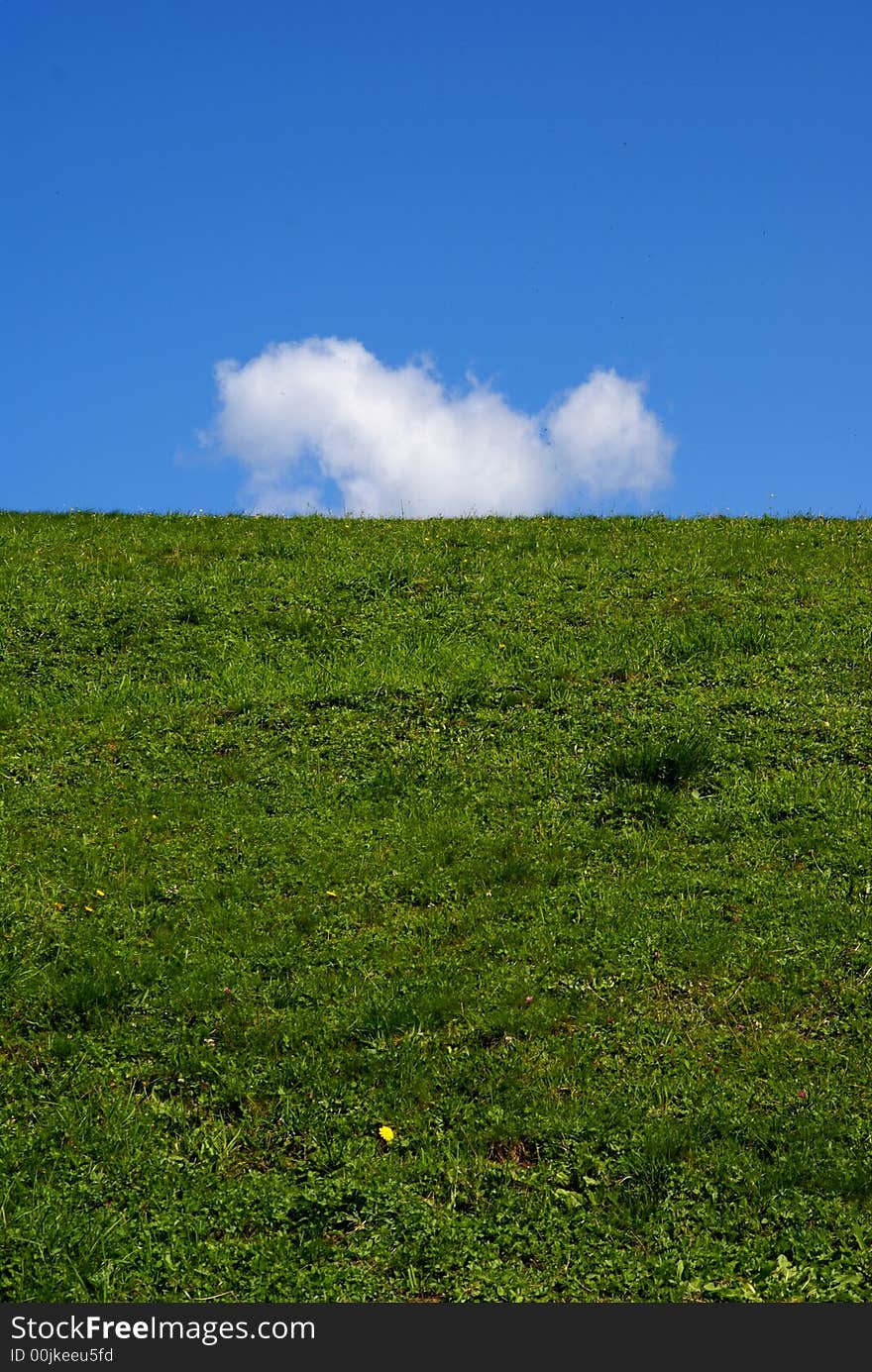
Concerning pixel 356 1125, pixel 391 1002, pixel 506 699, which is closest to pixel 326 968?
pixel 391 1002

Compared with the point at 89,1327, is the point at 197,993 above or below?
above

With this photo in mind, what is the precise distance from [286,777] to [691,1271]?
7301mm

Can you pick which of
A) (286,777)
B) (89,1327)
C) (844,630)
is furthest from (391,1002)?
(844,630)

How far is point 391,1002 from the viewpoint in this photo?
31.9 ft

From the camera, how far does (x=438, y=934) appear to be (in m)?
10.6

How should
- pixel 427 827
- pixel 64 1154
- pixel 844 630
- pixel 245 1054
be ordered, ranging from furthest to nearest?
pixel 844 630 < pixel 427 827 < pixel 245 1054 < pixel 64 1154

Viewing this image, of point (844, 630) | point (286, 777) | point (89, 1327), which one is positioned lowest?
point (89, 1327)

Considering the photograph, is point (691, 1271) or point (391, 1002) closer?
point (691, 1271)

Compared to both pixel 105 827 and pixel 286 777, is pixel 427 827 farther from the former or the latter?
pixel 105 827

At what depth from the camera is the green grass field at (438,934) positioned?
7715 millimetres

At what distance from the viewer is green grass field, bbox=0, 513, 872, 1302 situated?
7.71m

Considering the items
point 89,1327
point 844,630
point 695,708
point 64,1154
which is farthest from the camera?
point 844,630

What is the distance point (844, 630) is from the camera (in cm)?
1677

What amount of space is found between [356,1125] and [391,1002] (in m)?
1.28
